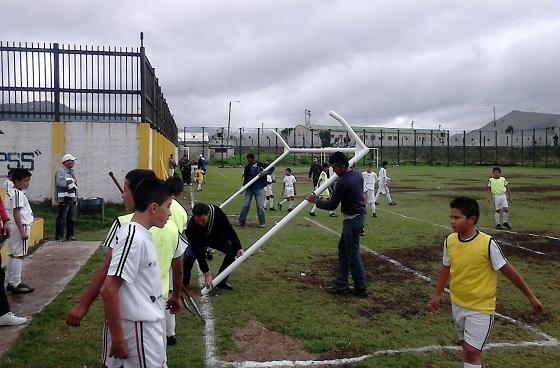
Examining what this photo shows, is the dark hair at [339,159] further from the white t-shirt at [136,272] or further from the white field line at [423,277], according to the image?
the white t-shirt at [136,272]

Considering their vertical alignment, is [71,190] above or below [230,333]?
above

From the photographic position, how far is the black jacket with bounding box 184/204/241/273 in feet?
19.7

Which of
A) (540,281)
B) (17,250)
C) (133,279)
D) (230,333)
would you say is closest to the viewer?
(133,279)

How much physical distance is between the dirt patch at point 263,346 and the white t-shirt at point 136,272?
2131mm

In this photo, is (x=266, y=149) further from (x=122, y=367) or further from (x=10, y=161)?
(x=122, y=367)

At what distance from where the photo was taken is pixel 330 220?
13.9 metres

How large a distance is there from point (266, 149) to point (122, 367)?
56143 millimetres

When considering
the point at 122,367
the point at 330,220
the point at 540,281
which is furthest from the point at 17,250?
the point at 330,220

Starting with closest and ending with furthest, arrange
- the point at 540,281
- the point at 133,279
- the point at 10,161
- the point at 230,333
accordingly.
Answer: the point at 133,279
the point at 230,333
the point at 540,281
the point at 10,161

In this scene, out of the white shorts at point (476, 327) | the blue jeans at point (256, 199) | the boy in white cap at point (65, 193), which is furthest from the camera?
the blue jeans at point (256, 199)

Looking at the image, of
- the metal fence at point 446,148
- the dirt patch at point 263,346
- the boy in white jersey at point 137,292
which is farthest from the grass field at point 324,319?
the metal fence at point 446,148

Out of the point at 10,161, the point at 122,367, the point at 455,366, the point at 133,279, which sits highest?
the point at 10,161

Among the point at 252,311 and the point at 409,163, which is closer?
the point at 252,311

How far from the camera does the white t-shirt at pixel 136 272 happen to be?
265 centimetres
